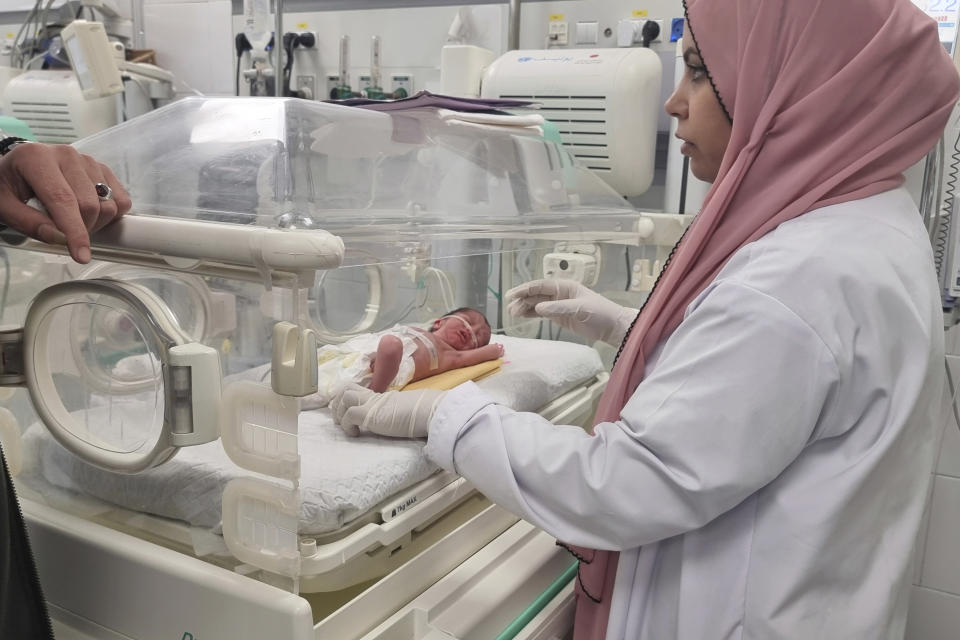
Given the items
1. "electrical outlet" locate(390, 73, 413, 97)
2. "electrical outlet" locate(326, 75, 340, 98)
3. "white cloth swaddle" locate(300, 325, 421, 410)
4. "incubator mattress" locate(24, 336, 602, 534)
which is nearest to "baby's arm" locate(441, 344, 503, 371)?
"white cloth swaddle" locate(300, 325, 421, 410)

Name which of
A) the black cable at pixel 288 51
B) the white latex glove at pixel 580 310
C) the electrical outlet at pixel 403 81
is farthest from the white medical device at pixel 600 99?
the black cable at pixel 288 51

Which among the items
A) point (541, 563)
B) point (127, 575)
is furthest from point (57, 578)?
point (541, 563)

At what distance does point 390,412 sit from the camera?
45.1 inches

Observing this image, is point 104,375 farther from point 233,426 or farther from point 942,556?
point 942,556

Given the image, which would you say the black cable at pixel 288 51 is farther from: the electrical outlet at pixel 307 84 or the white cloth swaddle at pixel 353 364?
the white cloth swaddle at pixel 353 364

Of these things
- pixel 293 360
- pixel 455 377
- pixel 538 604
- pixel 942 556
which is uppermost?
pixel 293 360

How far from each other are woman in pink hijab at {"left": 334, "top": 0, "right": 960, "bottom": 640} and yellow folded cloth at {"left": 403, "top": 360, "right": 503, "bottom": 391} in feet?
1.50

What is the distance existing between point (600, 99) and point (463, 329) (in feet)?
2.68

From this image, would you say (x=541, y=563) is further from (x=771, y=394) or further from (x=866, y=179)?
(x=866, y=179)

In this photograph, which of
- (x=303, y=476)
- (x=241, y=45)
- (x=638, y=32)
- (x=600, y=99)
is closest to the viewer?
(x=303, y=476)

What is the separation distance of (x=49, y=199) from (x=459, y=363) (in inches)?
33.8

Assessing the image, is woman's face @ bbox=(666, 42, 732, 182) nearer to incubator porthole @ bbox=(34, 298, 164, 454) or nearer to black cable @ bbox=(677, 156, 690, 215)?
incubator porthole @ bbox=(34, 298, 164, 454)

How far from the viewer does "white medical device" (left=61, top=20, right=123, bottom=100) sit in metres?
2.48

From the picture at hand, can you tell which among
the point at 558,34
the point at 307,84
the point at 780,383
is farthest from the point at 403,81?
the point at 780,383
